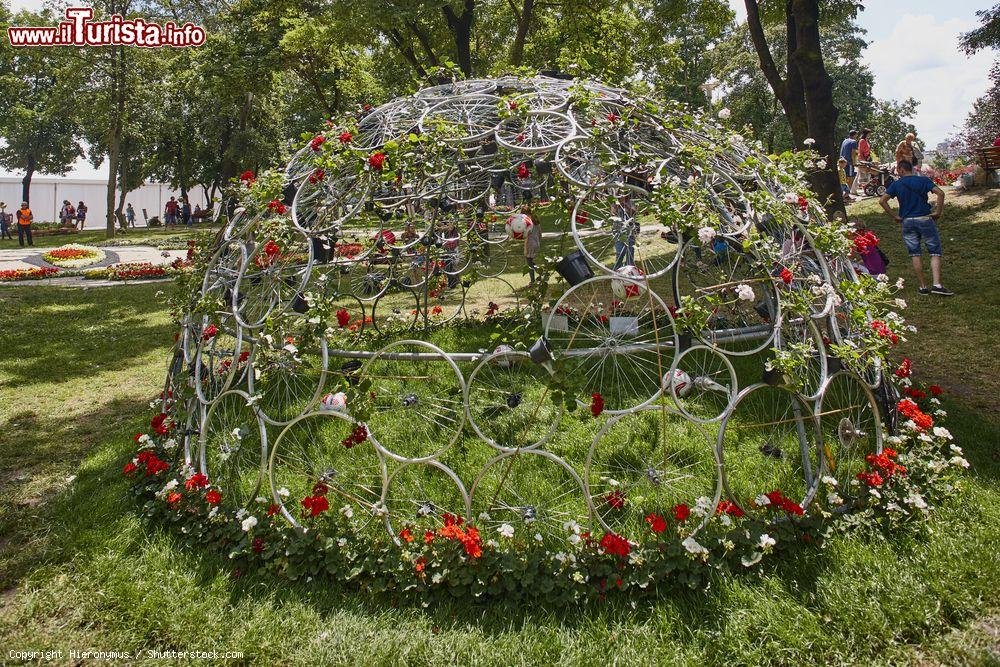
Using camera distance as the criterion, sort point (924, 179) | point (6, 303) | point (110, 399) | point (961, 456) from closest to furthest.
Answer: point (961, 456), point (110, 399), point (924, 179), point (6, 303)

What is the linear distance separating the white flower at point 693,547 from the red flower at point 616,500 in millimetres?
505

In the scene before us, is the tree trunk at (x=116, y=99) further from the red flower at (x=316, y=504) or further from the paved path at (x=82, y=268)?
the red flower at (x=316, y=504)

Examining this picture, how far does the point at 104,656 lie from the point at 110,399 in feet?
14.6

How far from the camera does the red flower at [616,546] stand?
3.19 m

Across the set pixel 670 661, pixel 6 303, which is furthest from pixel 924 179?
pixel 6 303

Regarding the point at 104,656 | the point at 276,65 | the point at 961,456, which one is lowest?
the point at 104,656

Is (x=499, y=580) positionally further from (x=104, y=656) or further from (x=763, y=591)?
(x=104, y=656)

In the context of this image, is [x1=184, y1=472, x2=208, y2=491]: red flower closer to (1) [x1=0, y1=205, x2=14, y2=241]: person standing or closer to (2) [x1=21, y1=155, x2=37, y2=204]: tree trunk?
(1) [x1=0, y1=205, x2=14, y2=241]: person standing

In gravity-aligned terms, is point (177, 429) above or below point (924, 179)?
below

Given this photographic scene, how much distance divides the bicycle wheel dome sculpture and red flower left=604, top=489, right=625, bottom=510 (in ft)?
0.10

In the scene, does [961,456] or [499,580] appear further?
[961,456]

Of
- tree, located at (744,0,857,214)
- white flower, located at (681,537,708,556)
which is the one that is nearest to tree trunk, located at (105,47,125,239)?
tree, located at (744,0,857,214)

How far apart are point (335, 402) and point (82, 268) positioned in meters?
17.5

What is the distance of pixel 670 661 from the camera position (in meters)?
2.78
